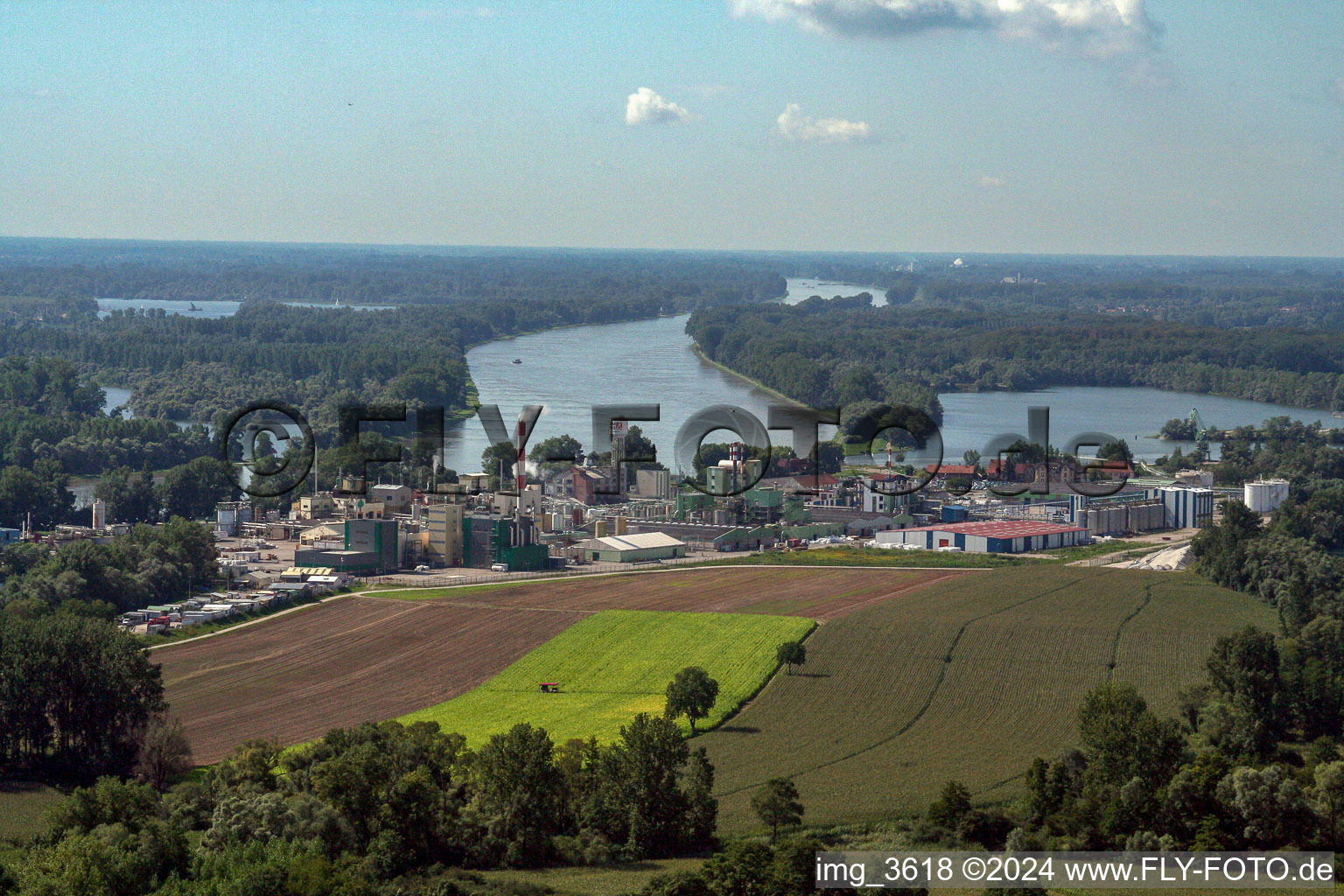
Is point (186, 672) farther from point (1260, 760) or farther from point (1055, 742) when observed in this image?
point (1260, 760)

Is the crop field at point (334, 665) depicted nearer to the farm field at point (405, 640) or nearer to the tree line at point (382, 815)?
the farm field at point (405, 640)

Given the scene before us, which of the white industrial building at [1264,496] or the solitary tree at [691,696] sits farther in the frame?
the white industrial building at [1264,496]

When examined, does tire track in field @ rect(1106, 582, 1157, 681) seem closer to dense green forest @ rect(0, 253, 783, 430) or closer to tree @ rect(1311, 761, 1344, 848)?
tree @ rect(1311, 761, 1344, 848)

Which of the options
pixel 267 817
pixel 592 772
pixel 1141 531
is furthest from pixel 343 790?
pixel 1141 531

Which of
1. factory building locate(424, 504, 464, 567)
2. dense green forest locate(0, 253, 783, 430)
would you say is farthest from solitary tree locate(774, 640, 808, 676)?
dense green forest locate(0, 253, 783, 430)

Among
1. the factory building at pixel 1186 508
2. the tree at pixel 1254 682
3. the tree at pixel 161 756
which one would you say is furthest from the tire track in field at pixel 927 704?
the factory building at pixel 1186 508

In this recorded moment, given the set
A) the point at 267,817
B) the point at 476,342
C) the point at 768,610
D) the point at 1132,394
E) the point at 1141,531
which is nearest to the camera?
the point at 267,817
